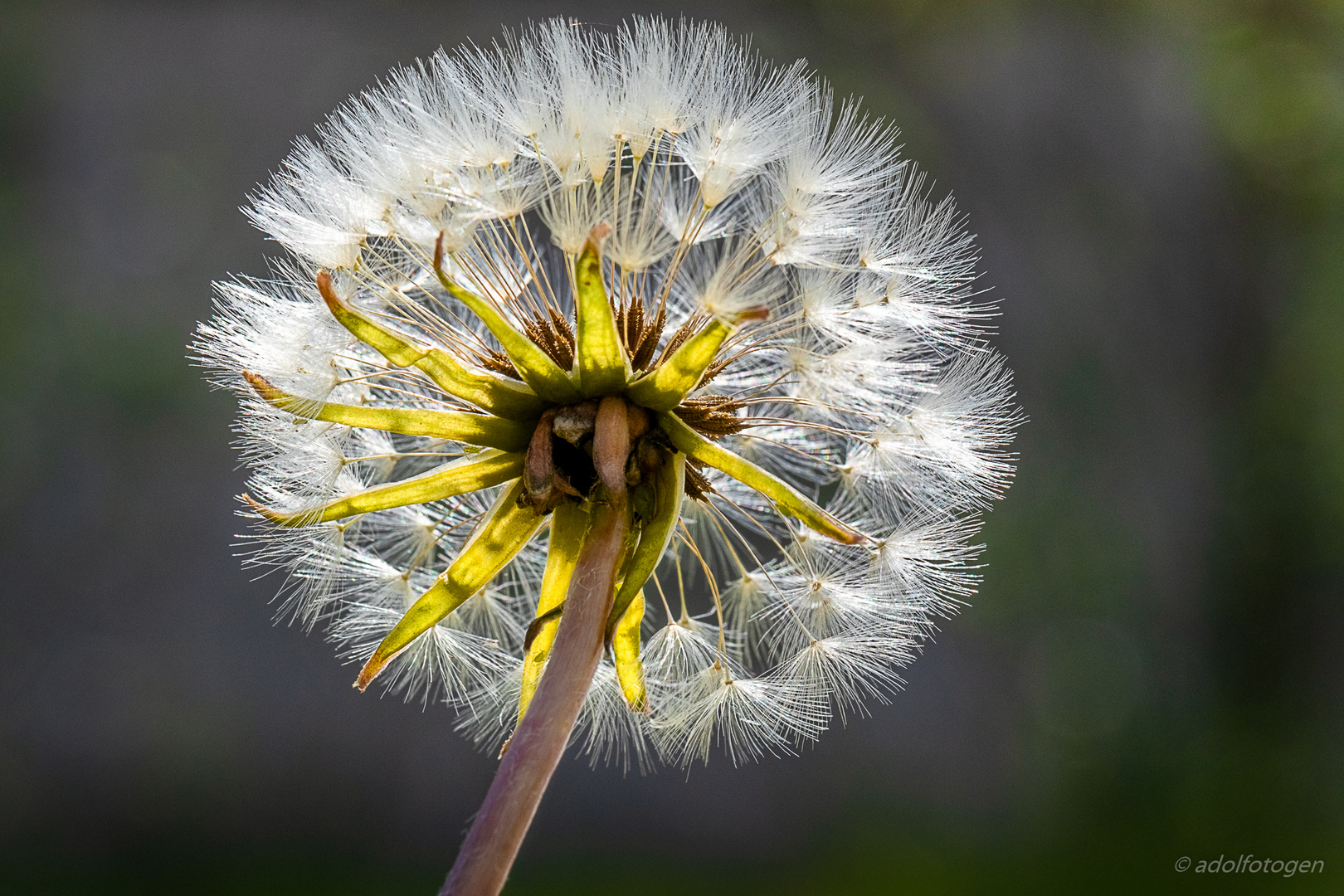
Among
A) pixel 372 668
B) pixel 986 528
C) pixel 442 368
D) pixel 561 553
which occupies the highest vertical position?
pixel 986 528

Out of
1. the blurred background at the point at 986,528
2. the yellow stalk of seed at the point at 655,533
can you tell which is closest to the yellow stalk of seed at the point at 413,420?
the yellow stalk of seed at the point at 655,533

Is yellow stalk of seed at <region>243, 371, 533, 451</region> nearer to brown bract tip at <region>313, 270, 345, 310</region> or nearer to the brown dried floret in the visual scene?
brown bract tip at <region>313, 270, 345, 310</region>

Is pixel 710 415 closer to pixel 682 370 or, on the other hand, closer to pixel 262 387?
pixel 682 370

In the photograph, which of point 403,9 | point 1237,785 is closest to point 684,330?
point 403,9

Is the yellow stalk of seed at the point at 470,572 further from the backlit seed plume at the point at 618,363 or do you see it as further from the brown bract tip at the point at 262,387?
the brown bract tip at the point at 262,387

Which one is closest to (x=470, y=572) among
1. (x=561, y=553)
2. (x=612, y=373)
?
(x=561, y=553)

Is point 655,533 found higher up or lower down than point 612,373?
lower down

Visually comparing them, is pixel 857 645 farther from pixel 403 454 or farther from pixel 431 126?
pixel 431 126
